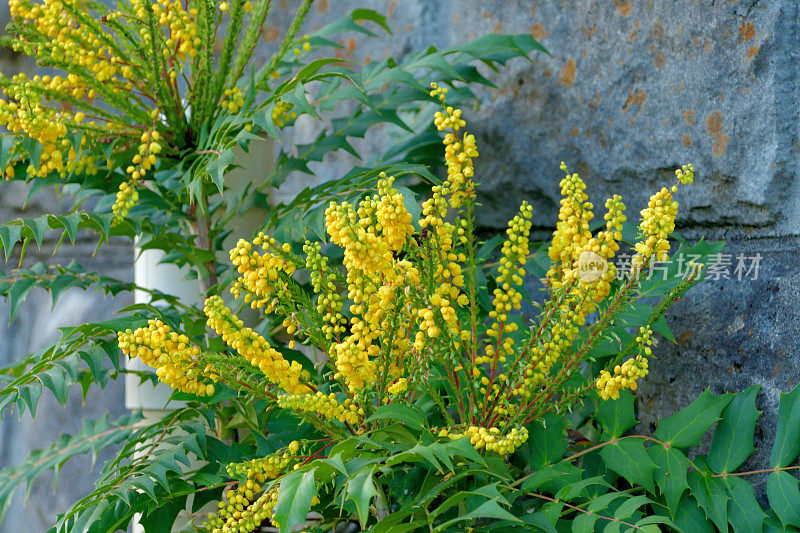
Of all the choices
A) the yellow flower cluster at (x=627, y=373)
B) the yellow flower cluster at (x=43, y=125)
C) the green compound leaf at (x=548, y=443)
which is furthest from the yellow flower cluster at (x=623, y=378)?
the yellow flower cluster at (x=43, y=125)

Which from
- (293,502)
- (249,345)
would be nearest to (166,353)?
(249,345)

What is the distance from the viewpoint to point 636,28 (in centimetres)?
94

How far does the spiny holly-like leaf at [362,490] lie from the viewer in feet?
1.78

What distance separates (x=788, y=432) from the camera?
0.70 meters

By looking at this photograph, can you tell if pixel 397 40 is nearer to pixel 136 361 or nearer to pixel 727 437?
pixel 136 361

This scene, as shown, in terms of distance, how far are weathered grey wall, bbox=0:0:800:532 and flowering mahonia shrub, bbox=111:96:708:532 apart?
0.20 m

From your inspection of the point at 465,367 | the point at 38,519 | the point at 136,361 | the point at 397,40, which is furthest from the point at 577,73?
the point at 38,519

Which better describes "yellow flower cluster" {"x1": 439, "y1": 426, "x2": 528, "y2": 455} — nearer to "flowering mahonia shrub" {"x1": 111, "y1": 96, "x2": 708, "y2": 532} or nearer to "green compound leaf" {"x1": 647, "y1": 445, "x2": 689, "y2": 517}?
"flowering mahonia shrub" {"x1": 111, "y1": 96, "x2": 708, "y2": 532}

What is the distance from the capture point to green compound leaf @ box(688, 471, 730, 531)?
2.17 feet

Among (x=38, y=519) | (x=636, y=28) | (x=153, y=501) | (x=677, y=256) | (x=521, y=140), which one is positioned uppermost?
(x=636, y=28)

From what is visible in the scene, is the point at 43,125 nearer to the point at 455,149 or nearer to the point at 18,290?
the point at 18,290

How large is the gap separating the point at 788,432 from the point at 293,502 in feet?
1.51

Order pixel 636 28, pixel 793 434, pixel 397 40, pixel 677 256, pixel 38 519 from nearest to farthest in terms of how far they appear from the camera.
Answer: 1. pixel 793 434
2. pixel 677 256
3. pixel 636 28
4. pixel 397 40
5. pixel 38 519

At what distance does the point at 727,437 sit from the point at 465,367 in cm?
27
